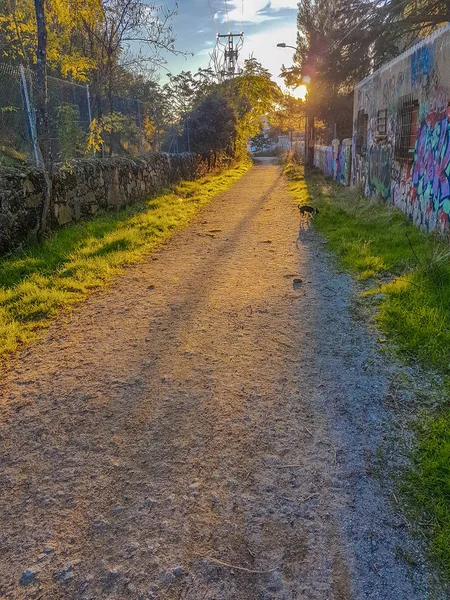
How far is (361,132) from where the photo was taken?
12492mm

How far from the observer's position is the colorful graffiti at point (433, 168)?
6.23 metres

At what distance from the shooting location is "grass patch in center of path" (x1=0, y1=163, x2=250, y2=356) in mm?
4168

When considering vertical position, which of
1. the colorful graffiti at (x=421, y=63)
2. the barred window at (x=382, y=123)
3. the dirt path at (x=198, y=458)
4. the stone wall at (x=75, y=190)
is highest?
the colorful graffiti at (x=421, y=63)

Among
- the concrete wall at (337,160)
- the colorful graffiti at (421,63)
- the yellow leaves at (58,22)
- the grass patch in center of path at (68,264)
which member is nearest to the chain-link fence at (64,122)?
the yellow leaves at (58,22)

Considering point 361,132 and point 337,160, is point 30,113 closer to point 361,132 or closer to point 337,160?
point 361,132

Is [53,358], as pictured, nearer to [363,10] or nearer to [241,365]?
[241,365]

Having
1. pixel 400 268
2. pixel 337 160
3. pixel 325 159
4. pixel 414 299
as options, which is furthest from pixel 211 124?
pixel 414 299

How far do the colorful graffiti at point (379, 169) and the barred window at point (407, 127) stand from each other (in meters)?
0.61

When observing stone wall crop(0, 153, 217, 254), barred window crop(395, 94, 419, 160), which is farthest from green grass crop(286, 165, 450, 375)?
stone wall crop(0, 153, 217, 254)

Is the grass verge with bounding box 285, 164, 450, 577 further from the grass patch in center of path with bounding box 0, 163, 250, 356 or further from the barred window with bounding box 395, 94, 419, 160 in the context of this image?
the grass patch in center of path with bounding box 0, 163, 250, 356

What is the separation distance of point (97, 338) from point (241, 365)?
141 cm

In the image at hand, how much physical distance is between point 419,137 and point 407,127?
3.31 feet

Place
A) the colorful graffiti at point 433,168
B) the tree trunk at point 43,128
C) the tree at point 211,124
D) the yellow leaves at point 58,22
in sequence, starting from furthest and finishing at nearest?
the tree at point 211,124
the yellow leaves at point 58,22
the colorful graffiti at point 433,168
the tree trunk at point 43,128

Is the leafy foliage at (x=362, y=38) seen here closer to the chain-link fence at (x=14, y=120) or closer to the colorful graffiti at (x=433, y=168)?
the colorful graffiti at (x=433, y=168)
